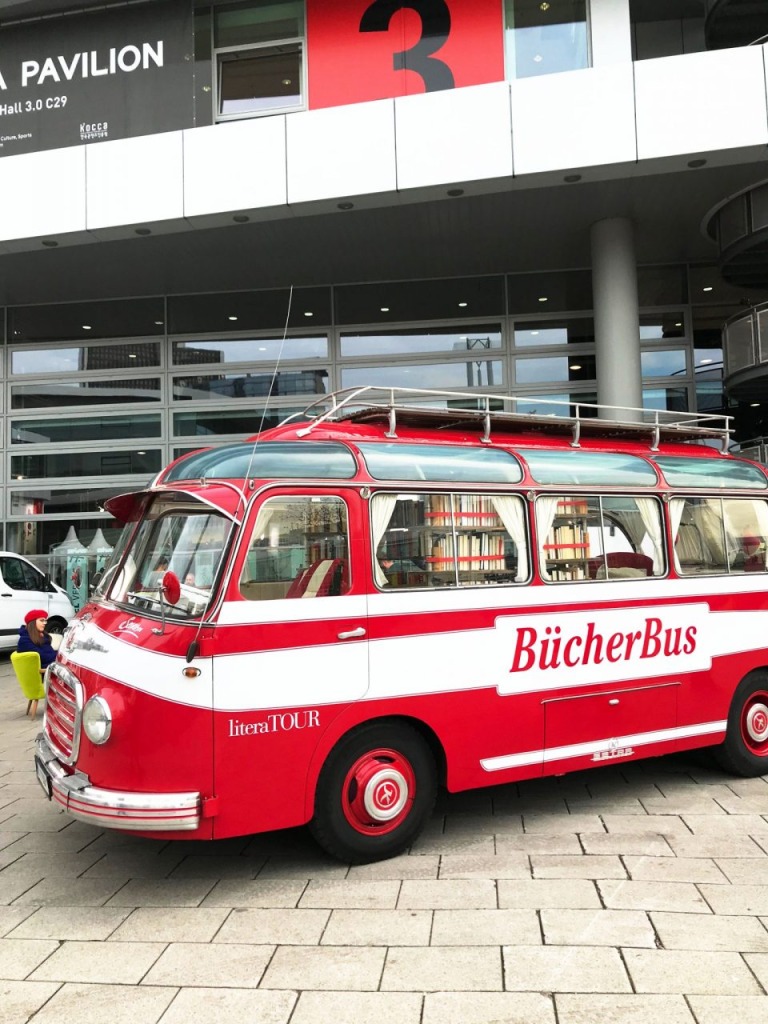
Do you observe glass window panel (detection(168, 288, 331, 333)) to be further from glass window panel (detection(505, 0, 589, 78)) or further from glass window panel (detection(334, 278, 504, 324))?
glass window panel (detection(505, 0, 589, 78))

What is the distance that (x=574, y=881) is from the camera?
446cm

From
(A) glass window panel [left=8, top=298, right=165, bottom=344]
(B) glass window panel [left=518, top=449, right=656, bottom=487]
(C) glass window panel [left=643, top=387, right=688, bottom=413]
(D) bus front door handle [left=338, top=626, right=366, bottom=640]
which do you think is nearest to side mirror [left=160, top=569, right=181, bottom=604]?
(D) bus front door handle [left=338, top=626, right=366, bottom=640]

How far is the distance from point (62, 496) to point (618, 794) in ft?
47.7

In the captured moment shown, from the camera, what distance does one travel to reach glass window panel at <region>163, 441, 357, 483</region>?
468 centimetres

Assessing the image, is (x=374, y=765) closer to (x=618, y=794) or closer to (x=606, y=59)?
(x=618, y=794)

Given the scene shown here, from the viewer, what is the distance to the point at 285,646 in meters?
4.49

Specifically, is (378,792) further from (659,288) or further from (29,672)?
(659,288)

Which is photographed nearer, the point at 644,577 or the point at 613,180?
the point at 644,577

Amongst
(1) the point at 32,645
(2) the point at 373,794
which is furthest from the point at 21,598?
(2) the point at 373,794

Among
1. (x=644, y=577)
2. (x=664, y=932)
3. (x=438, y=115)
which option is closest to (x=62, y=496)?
(x=438, y=115)

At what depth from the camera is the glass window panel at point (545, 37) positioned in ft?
42.0

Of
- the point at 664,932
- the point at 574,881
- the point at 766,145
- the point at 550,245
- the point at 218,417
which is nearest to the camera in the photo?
the point at 664,932

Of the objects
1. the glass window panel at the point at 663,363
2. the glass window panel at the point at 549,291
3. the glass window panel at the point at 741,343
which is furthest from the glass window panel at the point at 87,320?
the glass window panel at the point at 741,343

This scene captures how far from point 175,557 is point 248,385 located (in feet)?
40.7
